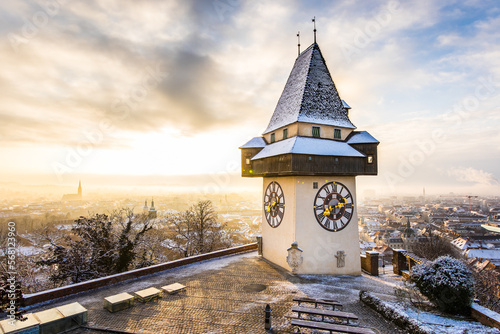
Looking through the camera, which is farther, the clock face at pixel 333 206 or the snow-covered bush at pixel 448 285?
the clock face at pixel 333 206

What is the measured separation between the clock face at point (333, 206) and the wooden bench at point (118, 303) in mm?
9453

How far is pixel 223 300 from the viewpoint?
982 cm

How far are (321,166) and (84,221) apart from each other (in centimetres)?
1591

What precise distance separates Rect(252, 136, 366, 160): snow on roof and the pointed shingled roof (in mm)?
1132

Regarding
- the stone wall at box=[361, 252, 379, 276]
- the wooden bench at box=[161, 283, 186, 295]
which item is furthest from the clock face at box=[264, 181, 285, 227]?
the wooden bench at box=[161, 283, 186, 295]

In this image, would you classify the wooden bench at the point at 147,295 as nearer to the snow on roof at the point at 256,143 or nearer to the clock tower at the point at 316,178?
the clock tower at the point at 316,178

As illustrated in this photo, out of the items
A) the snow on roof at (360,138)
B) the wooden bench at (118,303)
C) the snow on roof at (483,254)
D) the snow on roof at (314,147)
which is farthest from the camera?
the snow on roof at (483,254)

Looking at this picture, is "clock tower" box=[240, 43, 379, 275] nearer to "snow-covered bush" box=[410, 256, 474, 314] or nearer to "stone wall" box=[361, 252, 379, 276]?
"stone wall" box=[361, 252, 379, 276]

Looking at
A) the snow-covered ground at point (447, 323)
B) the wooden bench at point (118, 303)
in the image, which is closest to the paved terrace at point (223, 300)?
the wooden bench at point (118, 303)

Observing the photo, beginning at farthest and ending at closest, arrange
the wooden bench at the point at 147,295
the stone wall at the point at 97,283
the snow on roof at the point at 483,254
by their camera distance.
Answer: the snow on roof at the point at 483,254
the wooden bench at the point at 147,295
the stone wall at the point at 97,283

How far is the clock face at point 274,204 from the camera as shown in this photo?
589 inches

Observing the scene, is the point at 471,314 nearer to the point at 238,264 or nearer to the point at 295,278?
the point at 295,278

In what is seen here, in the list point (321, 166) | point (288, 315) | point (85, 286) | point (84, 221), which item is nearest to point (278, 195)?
point (321, 166)

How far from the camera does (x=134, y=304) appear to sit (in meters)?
9.37
